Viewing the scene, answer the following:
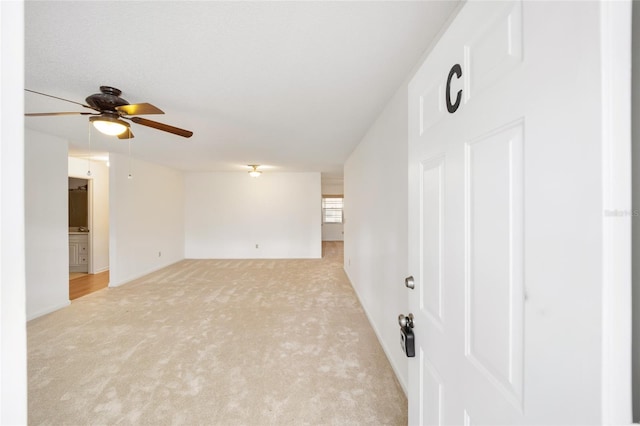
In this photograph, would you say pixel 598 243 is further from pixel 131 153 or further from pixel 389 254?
pixel 131 153

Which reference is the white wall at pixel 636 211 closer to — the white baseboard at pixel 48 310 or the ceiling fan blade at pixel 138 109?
the ceiling fan blade at pixel 138 109

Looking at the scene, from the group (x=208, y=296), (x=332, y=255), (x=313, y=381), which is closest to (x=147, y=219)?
(x=208, y=296)

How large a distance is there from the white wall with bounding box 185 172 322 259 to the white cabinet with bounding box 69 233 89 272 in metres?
2.05

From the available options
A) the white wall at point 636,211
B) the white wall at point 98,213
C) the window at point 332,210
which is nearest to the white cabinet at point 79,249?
the white wall at point 98,213

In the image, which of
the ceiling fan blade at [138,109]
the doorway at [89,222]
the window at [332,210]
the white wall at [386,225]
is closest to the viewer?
the ceiling fan blade at [138,109]

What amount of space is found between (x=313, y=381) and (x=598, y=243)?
213 centimetres

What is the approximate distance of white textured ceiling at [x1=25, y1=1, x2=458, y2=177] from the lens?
1.29 m

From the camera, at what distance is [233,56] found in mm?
1668

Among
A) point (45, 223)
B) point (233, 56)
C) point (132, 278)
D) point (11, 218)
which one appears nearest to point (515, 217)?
point (11, 218)

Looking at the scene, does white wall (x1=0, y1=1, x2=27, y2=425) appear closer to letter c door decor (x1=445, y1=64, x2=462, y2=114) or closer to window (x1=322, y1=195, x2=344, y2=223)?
letter c door decor (x1=445, y1=64, x2=462, y2=114)

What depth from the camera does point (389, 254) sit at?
7.90ft

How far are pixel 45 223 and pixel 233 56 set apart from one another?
12.4ft

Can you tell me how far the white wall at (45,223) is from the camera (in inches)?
131

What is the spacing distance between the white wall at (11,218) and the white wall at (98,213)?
21.5 ft
